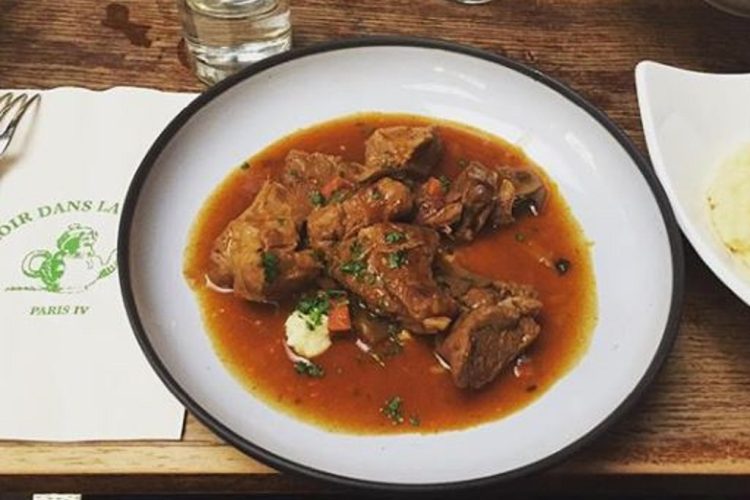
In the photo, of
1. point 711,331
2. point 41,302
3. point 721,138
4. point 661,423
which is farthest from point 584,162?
point 41,302

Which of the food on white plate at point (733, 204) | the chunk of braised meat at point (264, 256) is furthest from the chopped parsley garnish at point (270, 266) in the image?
the food on white plate at point (733, 204)

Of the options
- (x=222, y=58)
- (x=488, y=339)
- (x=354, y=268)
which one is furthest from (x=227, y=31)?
(x=488, y=339)

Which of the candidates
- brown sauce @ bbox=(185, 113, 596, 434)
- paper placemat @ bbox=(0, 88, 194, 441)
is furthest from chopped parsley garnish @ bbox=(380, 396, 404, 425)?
paper placemat @ bbox=(0, 88, 194, 441)

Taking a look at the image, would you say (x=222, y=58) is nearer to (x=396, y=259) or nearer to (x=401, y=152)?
(x=401, y=152)

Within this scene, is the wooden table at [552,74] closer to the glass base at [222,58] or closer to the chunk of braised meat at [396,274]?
the glass base at [222,58]

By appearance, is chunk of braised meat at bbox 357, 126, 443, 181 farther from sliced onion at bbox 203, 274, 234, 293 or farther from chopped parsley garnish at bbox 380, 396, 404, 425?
chopped parsley garnish at bbox 380, 396, 404, 425

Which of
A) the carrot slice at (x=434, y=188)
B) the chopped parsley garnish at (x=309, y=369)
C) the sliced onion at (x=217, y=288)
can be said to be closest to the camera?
the chopped parsley garnish at (x=309, y=369)
